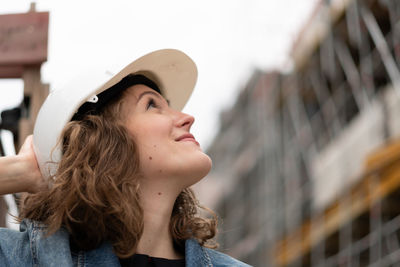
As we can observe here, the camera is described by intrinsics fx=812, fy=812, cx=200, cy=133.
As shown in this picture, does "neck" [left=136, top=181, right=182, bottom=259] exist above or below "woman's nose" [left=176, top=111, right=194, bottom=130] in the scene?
below

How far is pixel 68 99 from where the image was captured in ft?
8.98

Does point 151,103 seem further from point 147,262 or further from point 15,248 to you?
point 15,248

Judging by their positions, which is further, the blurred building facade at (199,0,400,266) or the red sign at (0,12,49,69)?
the blurred building facade at (199,0,400,266)

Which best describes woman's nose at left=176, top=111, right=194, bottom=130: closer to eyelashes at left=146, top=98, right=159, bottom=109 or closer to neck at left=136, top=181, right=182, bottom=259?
eyelashes at left=146, top=98, right=159, bottom=109

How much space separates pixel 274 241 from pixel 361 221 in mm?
3769

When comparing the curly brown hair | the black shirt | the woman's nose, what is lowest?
the black shirt

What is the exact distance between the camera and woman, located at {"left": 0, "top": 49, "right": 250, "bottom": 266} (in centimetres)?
248

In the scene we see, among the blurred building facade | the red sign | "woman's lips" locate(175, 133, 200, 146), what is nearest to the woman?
"woman's lips" locate(175, 133, 200, 146)

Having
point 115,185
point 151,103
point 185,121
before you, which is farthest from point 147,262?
point 151,103

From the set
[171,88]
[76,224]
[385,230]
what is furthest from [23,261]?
[385,230]

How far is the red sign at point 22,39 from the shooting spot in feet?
13.5

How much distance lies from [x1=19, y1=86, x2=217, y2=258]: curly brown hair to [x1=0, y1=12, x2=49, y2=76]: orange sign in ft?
4.75

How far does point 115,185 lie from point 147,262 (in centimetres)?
26

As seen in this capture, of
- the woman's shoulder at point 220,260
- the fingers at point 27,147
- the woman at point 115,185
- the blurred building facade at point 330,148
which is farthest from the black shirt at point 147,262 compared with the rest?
the blurred building facade at point 330,148
